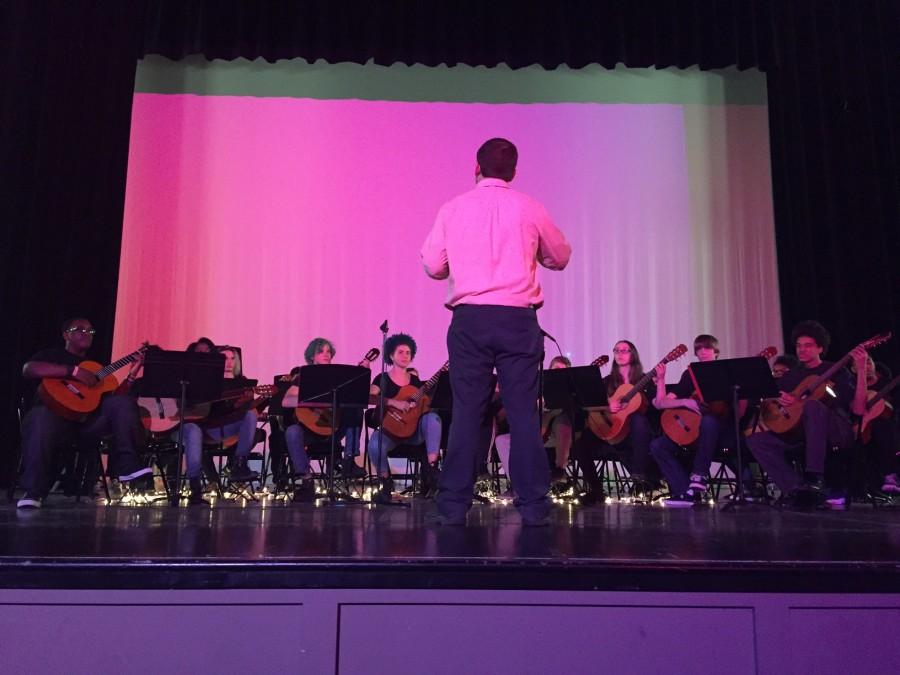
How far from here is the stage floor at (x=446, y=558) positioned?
1886 millimetres

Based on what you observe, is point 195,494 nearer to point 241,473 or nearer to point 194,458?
point 194,458

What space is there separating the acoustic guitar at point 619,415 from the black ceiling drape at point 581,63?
2.70 m

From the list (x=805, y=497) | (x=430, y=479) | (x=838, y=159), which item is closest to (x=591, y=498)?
(x=430, y=479)

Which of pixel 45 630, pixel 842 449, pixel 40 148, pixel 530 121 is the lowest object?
pixel 45 630

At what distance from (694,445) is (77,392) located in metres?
4.45

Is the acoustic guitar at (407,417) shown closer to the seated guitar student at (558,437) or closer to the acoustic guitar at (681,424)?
the seated guitar student at (558,437)

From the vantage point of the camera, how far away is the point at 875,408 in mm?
5539

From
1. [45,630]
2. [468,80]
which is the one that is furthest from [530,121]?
[45,630]

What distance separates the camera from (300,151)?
821 centimetres

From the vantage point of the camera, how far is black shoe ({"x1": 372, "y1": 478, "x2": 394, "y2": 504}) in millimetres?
4910

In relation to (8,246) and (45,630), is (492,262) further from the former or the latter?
(8,246)

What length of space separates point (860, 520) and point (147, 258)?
678 centimetres

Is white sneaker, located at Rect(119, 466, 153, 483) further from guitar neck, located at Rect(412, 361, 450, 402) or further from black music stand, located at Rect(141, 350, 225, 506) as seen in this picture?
guitar neck, located at Rect(412, 361, 450, 402)

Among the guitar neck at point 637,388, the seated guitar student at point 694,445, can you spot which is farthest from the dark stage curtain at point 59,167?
the seated guitar student at point 694,445
